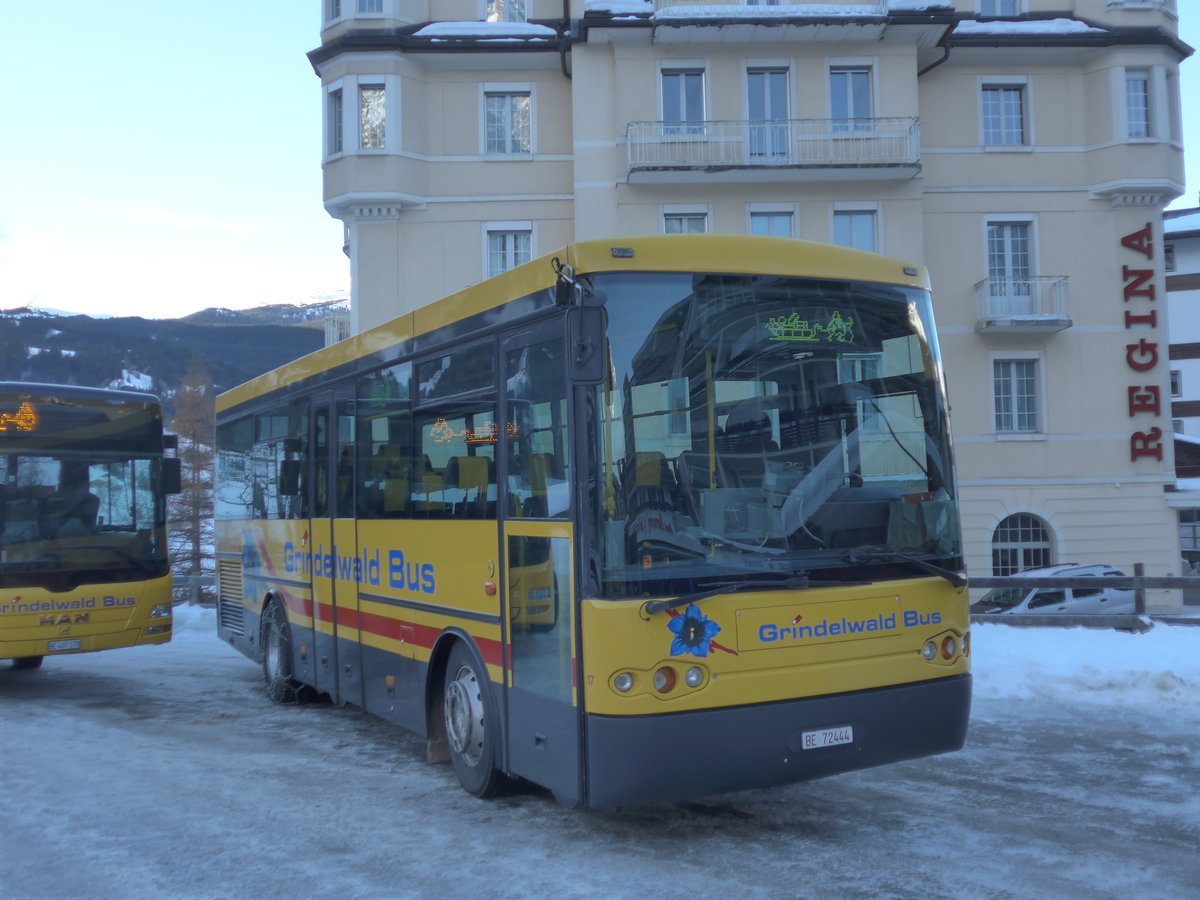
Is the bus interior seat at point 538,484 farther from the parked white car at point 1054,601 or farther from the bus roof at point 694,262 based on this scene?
the parked white car at point 1054,601

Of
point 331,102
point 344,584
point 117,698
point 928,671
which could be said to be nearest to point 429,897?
point 928,671

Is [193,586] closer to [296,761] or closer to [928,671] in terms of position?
[296,761]

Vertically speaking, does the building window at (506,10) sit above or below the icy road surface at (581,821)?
above

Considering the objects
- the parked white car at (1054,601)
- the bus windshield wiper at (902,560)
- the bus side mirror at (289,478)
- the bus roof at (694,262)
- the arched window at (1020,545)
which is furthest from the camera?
the arched window at (1020,545)

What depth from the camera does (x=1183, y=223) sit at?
184 ft

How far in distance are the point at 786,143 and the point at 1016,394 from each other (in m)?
8.70

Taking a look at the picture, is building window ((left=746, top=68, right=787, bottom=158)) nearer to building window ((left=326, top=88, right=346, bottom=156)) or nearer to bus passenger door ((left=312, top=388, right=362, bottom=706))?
building window ((left=326, top=88, right=346, bottom=156))

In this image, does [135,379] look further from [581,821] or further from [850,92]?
[581,821]

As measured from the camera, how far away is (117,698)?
11664mm

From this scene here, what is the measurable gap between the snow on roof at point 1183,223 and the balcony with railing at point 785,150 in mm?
35009

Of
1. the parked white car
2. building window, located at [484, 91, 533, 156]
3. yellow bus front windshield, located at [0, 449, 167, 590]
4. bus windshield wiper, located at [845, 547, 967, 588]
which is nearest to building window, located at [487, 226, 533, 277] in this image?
building window, located at [484, 91, 533, 156]

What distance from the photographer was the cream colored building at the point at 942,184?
27188 mm

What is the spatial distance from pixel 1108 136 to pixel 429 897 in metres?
28.5

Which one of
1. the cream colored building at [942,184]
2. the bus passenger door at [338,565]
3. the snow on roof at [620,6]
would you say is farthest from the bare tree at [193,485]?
the bus passenger door at [338,565]
